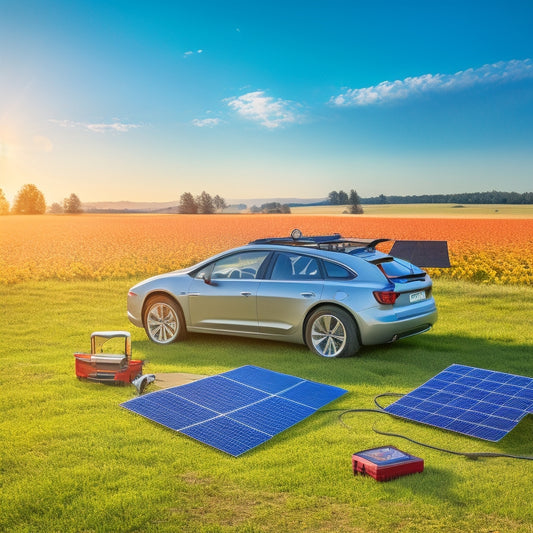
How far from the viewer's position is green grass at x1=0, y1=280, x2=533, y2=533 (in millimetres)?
4105

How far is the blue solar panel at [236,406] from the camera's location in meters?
5.60

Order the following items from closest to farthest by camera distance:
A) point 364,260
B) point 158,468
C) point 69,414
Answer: point 158,468 → point 69,414 → point 364,260

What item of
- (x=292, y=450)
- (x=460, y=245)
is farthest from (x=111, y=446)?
(x=460, y=245)

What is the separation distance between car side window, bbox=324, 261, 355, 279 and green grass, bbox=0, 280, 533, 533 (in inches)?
44.8

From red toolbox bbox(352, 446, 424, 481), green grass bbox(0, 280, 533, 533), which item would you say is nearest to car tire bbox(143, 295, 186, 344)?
green grass bbox(0, 280, 533, 533)

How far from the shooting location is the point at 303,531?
3.94 metres

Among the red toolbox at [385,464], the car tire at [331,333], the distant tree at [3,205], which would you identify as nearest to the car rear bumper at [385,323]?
the car tire at [331,333]

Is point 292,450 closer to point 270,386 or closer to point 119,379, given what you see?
point 270,386

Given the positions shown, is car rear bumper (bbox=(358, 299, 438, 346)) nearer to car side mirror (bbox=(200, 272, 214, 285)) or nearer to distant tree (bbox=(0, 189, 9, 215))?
car side mirror (bbox=(200, 272, 214, 285))

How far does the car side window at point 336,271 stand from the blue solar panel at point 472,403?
2099mm

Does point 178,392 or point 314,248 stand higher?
point 314,248

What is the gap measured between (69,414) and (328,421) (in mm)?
2496

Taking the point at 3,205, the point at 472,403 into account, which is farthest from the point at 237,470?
the point at 3,205

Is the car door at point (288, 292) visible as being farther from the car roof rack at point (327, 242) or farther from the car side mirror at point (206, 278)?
the car side mirror at point (206, 278)
